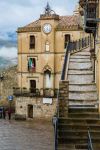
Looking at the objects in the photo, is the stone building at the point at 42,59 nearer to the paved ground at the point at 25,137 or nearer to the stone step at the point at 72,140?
the paved ground at the point at 25,137

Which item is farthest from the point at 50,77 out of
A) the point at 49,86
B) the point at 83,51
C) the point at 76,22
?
the point at 83,51

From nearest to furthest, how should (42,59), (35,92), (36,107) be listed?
1. (36,107)
2. (35,92)
3. (42,59)

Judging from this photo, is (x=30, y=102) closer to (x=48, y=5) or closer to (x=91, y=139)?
(x=48, y=5)

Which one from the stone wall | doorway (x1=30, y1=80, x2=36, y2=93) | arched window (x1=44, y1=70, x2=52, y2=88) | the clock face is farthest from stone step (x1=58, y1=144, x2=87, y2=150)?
doorway (x1=30, y1=80, x2=36, y2=93)

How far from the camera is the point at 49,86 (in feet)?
249

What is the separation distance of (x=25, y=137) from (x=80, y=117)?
2303 cm

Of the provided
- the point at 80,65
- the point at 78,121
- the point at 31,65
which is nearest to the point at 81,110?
the point at 78,121

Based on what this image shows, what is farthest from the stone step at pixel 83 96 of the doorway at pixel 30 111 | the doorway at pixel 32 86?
the doorway at pixel 32 86

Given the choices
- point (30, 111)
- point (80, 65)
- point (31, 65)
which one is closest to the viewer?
point (80, 65)

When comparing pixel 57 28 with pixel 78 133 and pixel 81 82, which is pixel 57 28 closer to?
pixel 81 82

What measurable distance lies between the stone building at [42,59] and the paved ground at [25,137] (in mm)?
8457

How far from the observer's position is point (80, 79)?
32.9m

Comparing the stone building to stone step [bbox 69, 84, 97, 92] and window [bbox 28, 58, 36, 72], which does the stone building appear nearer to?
window [bbox 28, 58, 36, 72]

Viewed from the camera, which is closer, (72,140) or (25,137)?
(72,140)
